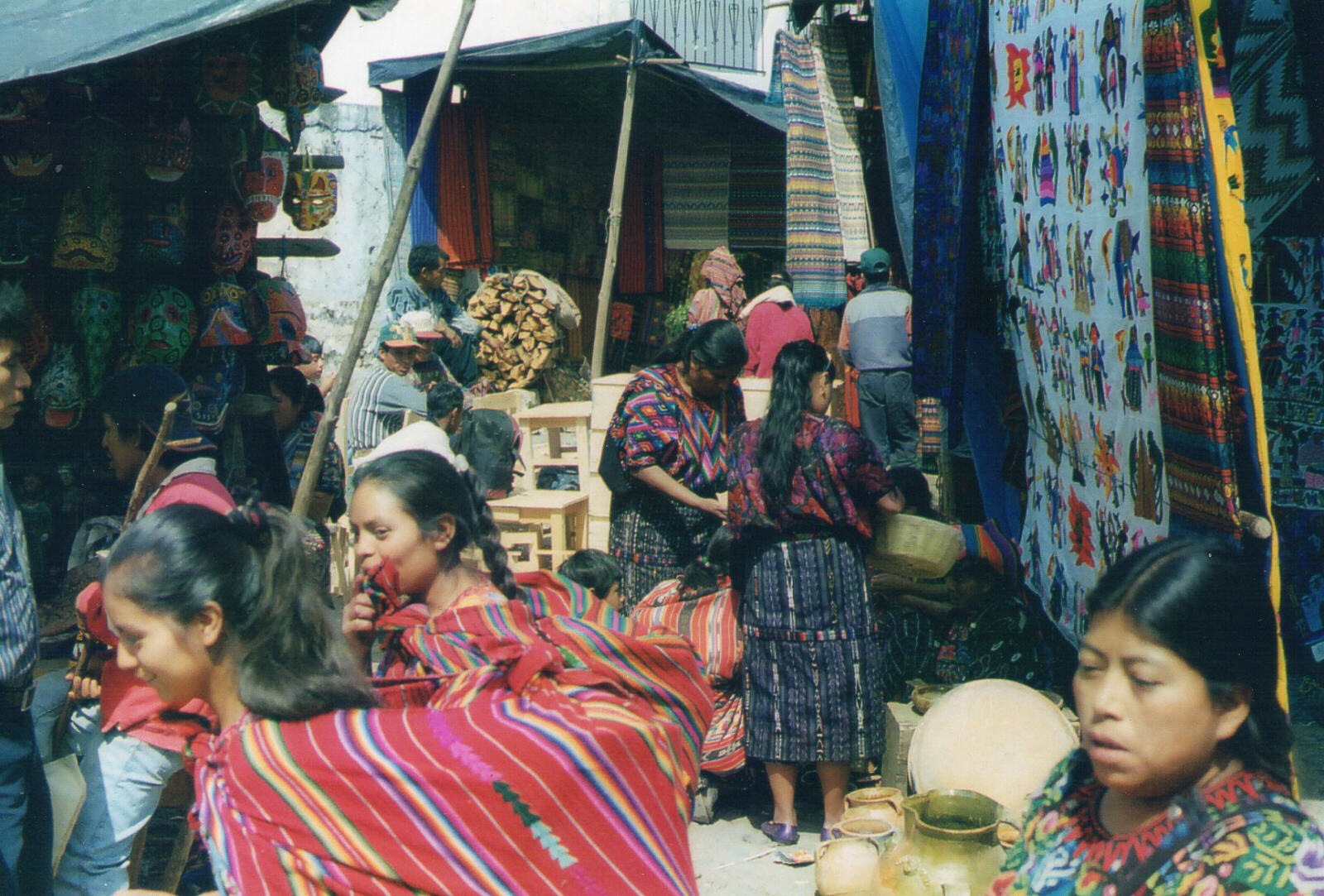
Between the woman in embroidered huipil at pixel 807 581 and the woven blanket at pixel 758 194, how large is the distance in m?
8.27

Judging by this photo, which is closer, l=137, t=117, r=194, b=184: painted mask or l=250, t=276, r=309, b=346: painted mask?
l=137, t=117, r=194, b=184: painted mask

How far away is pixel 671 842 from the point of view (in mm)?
1967

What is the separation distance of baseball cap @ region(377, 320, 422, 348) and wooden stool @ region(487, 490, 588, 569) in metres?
1.07

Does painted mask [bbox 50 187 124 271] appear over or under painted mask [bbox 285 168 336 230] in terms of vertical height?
under

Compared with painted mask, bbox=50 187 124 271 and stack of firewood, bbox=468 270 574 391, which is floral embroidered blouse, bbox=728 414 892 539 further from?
stack of firewood, bbox=468 270 574 391

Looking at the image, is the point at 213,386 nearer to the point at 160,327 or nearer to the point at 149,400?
the point at 160,327

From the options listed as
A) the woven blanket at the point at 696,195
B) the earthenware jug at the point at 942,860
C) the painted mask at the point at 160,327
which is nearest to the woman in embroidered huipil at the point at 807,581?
the earthenware jug at the point at 942,860

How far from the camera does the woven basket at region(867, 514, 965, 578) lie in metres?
3.98

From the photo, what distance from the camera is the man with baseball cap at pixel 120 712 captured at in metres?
3.12

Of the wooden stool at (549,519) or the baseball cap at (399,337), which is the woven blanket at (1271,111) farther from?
the baseball cap at (399,337)

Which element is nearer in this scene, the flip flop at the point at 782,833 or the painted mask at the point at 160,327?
the flip flop at the point at 782,833

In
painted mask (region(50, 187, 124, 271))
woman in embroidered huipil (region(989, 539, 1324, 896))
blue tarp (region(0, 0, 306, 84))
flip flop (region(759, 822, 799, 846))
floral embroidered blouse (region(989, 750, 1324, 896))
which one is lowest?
flip flop (region(759, 822, 799, 846))

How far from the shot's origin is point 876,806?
3.62 meters

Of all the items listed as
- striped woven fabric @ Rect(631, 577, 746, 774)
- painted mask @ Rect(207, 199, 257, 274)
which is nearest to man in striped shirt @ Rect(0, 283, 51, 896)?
painted mask @ Rect(207, 199, 257, 274)
